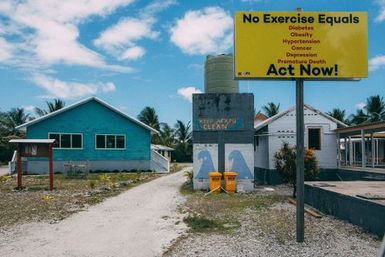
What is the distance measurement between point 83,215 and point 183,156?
48.7 metres

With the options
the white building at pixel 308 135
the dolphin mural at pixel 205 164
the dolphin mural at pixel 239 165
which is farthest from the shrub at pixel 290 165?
the white building at pixel 308 135

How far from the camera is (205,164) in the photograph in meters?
18.7

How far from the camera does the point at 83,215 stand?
38.8ft

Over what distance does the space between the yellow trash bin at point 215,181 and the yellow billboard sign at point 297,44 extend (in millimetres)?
9453

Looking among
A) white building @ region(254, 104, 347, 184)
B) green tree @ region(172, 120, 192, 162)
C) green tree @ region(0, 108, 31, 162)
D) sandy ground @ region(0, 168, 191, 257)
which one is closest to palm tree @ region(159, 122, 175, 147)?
green tree @ region(172, 120, 192, 162)

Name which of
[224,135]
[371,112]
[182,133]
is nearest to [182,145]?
[182,133]

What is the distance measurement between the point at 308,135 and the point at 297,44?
16.0 m

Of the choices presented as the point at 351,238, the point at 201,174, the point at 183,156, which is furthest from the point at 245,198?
the point at 183,156

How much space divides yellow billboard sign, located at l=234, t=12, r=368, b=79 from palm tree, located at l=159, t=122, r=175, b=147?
50132mm

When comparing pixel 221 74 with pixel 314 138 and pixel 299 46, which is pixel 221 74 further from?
pixel 299 46

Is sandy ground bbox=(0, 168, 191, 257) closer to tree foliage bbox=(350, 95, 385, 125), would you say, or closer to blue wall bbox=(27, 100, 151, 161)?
blue wall bbox=(27, 100, 151, 161)

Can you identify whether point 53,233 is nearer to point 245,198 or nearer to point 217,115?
point 245,198

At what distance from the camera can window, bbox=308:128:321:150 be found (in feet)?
78.8

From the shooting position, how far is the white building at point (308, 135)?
77.8ft
